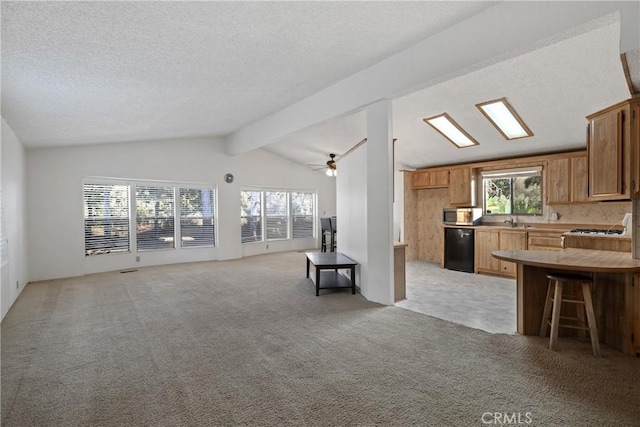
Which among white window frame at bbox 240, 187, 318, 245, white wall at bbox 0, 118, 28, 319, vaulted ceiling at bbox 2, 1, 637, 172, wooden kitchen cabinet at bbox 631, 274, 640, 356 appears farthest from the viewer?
white window frame at bbox 240, 187, 318, 245

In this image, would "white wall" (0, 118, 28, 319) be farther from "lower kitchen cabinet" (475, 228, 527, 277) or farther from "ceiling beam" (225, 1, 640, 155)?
"lower kitchen cabinet" (475, 228, 527, 277)

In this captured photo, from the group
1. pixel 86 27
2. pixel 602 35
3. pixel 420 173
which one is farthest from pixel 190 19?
pixel 420 173

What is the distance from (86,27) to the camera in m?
2.36

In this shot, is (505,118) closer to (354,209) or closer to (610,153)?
(610,153)

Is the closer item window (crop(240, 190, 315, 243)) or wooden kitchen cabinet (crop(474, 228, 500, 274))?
wooden kitchen cabinet (crop(474, 228, 500, 274))

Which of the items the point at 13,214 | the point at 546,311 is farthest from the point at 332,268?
the point at 13,214

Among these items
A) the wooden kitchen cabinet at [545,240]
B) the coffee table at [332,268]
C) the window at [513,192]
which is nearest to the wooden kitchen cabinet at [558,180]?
the window at [513,192]

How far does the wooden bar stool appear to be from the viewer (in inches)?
103

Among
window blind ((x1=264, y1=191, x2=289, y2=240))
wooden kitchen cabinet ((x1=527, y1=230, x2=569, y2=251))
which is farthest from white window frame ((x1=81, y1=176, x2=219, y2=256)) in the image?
wooden kitchen cabinet ((x1=527, y1=230, x2=569, y2=251))

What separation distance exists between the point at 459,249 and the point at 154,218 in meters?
6.47

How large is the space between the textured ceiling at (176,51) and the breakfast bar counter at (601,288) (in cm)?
225

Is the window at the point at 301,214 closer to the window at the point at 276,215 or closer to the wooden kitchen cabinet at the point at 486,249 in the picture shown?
the window at the point at 276,215

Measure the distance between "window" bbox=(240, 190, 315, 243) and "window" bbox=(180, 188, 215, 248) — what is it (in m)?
0.84

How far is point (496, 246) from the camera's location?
233 inches
